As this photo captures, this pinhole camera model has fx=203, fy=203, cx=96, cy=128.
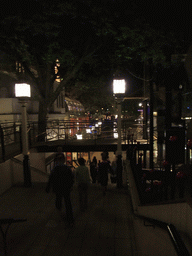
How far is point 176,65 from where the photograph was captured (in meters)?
9.50

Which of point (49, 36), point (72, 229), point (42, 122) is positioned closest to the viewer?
point (72, 229)

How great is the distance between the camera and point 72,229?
4.68m

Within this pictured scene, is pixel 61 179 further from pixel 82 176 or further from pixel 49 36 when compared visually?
pixel 49 36

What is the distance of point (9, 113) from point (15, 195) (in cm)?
982

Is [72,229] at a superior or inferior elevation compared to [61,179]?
inferior

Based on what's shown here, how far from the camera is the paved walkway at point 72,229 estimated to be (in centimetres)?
399

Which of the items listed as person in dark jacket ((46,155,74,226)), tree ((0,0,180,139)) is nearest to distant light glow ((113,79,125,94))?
person in dark jacket ((46,155,74,226))

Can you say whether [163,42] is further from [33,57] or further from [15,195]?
[15,195]

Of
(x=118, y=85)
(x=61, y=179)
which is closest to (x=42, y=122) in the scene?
(x=118, y=85)

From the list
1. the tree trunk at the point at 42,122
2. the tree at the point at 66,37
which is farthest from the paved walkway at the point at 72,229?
the tree trunk at the point at 42,122

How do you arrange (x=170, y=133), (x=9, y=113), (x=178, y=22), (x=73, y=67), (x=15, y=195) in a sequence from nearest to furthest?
(x=15, y=195) < (x=170, y=133) < (x=178, y=22) < (x=73, y=67) < (x=9, y=113)

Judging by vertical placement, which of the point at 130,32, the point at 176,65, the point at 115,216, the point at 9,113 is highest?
the point at 130,32

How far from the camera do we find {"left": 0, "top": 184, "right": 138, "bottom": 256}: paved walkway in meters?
3.99

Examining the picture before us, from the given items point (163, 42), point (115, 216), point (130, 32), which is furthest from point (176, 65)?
point (115, 216)
